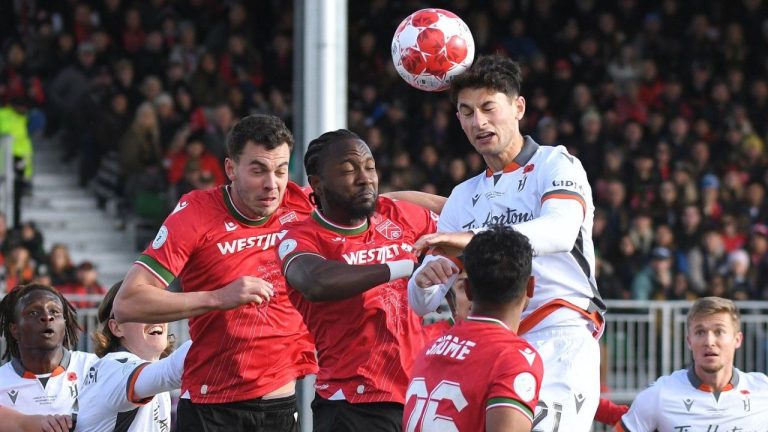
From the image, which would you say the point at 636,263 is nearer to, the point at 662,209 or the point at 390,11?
the point at 662,209

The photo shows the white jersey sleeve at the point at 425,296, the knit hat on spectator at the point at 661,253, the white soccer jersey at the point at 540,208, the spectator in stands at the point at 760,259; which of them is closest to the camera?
the white soccer jersey at the point at 540,208

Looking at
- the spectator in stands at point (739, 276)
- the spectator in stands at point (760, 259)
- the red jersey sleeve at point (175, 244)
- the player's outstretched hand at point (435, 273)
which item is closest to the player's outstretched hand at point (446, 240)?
the player's outstretched hand at point (435, 273)

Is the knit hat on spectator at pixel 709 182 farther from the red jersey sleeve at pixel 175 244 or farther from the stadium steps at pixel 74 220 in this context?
the red jersey sleeve at pixel 175 244

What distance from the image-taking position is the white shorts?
19.2 ft

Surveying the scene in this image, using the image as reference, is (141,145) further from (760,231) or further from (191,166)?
(760,231)

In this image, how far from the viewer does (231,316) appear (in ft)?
23.0

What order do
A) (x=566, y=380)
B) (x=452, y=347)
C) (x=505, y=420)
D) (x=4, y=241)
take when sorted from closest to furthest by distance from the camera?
(x=505, y=420) → (x=452, y=347) → (x=566, y=380) → (x=4, y=241)

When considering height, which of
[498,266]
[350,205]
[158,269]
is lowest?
[158,269]

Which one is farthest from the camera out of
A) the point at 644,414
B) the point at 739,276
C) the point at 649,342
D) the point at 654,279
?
the point at 739,276

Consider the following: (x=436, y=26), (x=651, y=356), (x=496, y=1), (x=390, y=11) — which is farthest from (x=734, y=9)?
(x=436, y=26)

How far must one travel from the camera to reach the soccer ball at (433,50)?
684 centimetres

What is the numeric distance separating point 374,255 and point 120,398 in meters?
1.62

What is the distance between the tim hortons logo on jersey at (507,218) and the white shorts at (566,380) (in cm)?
49

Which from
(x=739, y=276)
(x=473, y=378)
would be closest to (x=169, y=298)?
(x=473, y=378)
